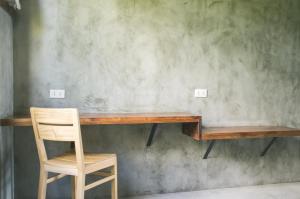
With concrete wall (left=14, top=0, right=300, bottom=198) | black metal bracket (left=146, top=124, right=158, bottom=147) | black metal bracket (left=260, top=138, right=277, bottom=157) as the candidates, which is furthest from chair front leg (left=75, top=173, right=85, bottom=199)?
black metal bracket (left=260, top=138, right=277, bottom=157)

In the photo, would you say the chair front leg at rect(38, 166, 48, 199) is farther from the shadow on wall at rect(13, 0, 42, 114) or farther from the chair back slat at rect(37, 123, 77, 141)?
the shadow on wall at rect(13, 0, 42, 114)

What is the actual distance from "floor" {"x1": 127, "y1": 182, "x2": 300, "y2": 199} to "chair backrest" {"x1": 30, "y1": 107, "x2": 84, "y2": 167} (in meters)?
1.37

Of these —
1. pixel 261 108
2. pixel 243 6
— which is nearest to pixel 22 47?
pixel 243 6

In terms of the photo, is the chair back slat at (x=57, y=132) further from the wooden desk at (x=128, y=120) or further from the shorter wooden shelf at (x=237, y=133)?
the shorter wooden shelf at (x=237, y=133)

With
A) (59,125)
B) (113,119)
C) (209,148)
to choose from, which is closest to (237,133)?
(209,148)

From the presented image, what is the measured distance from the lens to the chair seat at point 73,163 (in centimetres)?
225

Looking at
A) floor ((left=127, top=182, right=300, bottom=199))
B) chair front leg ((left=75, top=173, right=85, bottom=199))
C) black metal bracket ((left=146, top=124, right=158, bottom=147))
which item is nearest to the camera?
chair front leg ((left=75, top=173, right=85, bottom=199))

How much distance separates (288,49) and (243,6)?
2.88 feet

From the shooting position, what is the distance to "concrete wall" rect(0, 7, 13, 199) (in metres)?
2.51

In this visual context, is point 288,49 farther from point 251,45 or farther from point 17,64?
point 17,64

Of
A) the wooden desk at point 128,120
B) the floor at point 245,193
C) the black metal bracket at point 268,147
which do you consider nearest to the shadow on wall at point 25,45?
the wooden desk at point 128,120

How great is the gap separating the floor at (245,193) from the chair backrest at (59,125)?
4.49 feet

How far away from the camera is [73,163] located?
7.54 feet

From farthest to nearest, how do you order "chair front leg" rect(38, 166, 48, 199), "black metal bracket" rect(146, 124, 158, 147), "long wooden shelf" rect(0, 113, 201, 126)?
"black metal bracket" rect(146, 124, 158, 147) → "long wooden shelf" rect(0, 113, 201, 126) → "chair front leg" rect(38, 166, 48, 199)
